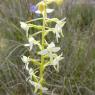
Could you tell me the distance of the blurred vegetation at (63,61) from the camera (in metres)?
3.20

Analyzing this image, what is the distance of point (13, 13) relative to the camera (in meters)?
4.03

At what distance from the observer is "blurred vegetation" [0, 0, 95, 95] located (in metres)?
3.20

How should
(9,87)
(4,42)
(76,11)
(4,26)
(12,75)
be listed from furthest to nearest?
(76,11) < (4,26) < (4,42) < (12,75) < (9,87)

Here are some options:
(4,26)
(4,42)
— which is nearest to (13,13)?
(4,26)

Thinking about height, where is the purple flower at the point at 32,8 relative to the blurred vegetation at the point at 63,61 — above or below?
above

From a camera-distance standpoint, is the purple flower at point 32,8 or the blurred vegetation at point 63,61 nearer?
the blurred vegetation at point 63,61

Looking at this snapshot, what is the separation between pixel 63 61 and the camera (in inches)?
136

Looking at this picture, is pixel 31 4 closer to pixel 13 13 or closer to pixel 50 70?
pixel 13 13

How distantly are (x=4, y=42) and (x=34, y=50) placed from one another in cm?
38

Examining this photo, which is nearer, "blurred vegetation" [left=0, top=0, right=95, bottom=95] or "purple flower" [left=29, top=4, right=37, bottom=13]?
"blurred vegetation" [left=0, top=0, right=95, bottom=95]

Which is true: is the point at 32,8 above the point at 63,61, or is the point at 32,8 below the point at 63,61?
above

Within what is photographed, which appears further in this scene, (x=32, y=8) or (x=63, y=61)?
(x=32, y=8)

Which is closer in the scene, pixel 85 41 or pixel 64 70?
pixel 64 70

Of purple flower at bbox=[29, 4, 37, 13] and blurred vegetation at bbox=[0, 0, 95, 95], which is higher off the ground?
purple flower at bbox=[29, 4, 37, 13]
